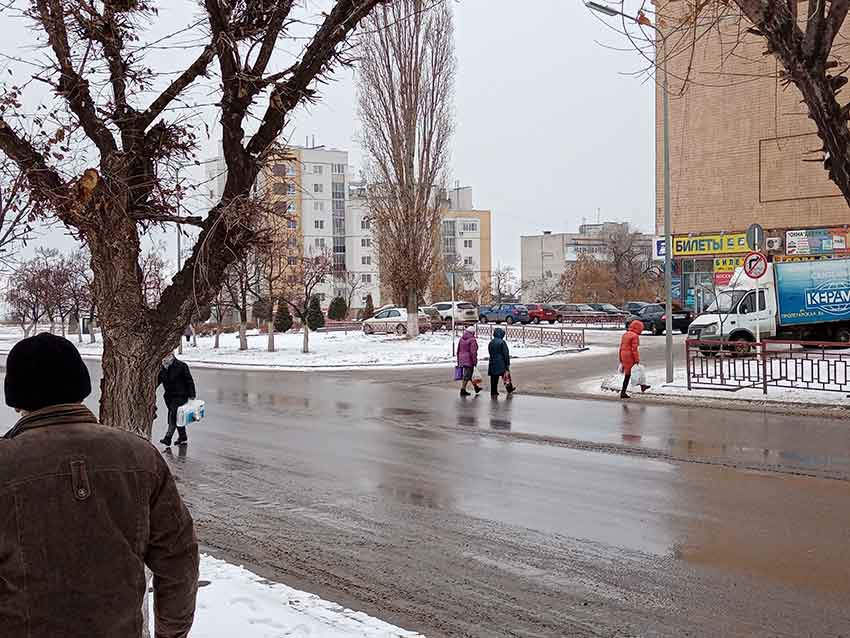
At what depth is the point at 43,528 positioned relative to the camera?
2656mm

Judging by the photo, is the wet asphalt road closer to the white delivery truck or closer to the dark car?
the white delivery truck

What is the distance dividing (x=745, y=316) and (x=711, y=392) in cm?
925

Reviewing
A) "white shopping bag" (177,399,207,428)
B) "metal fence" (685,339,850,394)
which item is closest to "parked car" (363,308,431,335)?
"metal fence" (685,339,850,394)

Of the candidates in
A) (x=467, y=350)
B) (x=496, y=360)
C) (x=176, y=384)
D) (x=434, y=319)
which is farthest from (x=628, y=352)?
(x=434, y=319)

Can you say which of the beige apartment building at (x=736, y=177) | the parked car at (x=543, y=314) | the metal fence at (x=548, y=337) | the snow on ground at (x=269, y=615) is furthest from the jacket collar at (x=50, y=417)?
the parked car at (x=543, y=314)

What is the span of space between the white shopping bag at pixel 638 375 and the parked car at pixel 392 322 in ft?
73.2

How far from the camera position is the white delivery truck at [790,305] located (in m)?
26.4

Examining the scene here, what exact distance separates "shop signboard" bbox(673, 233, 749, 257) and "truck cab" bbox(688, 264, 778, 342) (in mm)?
9597

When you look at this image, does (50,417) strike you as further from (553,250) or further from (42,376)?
(553,250)

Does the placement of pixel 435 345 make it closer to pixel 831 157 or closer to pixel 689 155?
pixel 689 155

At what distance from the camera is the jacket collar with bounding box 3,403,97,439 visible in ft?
9.20

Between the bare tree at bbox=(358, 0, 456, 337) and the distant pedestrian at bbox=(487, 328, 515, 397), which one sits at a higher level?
the bare tree at bbox=(358, 0, 456, 337)

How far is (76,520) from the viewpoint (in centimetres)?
268

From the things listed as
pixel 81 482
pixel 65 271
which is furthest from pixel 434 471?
pixel 65 271
